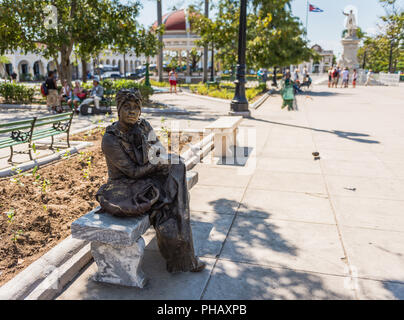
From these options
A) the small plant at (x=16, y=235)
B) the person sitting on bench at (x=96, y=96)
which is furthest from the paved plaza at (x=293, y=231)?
the person sitting on bench at (x=96, y=96)

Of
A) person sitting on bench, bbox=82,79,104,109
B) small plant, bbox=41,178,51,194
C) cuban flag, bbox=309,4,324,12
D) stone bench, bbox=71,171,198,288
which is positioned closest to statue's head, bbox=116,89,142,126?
stone bench, bbox=71,171,198,288

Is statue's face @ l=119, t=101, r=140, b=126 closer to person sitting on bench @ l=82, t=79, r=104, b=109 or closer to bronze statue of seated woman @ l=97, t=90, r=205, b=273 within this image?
bronze statue of seated woman @ l=97, t=90, r=205, b=273

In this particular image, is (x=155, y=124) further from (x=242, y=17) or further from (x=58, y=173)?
(x=58, y=173)

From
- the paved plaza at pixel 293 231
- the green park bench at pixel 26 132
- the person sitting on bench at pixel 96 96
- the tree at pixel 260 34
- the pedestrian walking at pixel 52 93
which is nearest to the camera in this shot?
the paved plaza at pixel 293 231

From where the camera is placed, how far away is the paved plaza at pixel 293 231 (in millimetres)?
3180

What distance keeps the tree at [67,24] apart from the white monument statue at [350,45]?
3050cm

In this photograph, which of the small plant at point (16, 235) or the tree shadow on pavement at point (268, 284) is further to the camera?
the small plant at point (16, 235)

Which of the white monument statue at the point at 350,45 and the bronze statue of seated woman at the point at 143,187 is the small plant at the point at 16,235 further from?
the white monument statue at the point at 350,45

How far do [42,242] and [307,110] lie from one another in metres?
13.6

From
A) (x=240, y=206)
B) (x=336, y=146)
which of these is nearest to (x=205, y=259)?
(x=240, y=206)

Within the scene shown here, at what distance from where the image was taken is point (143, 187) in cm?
327

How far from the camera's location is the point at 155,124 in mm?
11555

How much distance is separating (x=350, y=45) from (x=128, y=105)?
41964 millimetres

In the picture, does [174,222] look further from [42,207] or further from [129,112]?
[42,207]
